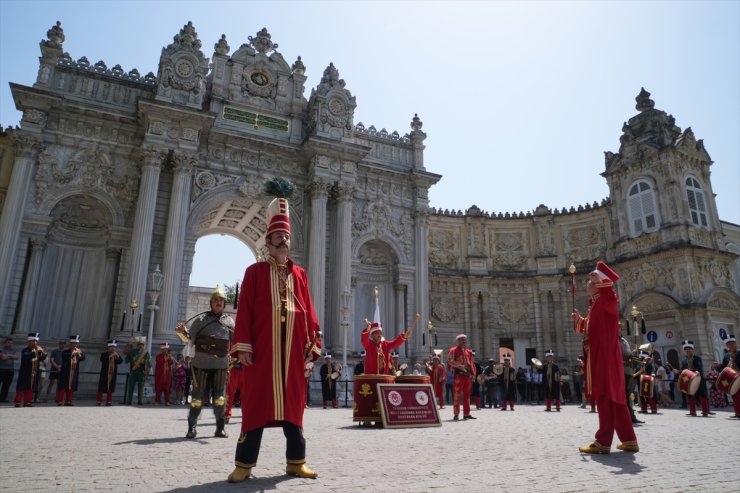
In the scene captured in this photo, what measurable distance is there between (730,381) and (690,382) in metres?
1.68

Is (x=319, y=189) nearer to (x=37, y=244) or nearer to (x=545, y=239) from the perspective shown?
(x=37, y=244)

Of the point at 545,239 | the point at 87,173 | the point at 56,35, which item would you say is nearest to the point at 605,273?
the point at 87,173

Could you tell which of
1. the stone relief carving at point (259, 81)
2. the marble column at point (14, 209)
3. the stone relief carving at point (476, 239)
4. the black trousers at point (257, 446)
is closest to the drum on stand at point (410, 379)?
the black trousers at point (257, 446)

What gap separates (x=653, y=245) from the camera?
27.7 metres

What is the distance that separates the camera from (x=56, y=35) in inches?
803

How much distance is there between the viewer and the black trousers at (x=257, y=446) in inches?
176

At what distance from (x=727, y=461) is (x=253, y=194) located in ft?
63.4

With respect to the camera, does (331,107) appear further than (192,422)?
Yes

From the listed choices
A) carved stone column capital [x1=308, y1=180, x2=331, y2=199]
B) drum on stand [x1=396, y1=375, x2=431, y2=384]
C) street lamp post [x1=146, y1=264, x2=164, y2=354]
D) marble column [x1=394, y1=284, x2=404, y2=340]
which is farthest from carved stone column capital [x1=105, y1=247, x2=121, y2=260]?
drum on stand [x1=396, y1=375, x2=431, y2=384]

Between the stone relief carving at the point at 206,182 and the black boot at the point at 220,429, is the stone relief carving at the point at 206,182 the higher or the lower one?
the higher one

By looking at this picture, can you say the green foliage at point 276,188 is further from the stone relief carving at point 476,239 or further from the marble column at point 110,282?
the stone relief carving at point 476,239

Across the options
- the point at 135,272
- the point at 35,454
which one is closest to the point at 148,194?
the point at 135,272

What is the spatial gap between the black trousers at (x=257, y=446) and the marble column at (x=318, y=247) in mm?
16169

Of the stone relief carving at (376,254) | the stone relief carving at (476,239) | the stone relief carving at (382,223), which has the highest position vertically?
the stone relief carving at (476,239)
